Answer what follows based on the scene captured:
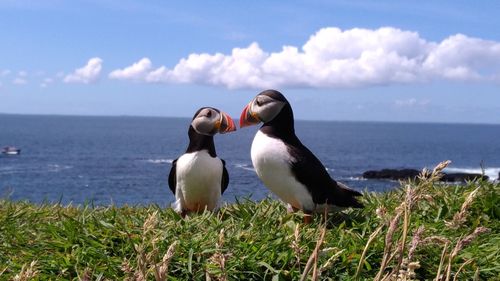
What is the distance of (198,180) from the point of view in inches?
247

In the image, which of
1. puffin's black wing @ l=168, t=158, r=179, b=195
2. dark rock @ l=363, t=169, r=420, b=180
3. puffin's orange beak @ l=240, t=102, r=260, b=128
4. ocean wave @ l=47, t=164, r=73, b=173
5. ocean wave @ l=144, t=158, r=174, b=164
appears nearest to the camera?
puffin's orange beak @ l=240, t=102, r=260, b=128

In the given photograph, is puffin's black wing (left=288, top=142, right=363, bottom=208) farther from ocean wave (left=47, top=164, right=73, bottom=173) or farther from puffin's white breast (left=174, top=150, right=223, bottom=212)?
ocean wave (left=47, top=164, right=73, bottom=173)

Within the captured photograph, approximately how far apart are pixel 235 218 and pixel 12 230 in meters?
2.00

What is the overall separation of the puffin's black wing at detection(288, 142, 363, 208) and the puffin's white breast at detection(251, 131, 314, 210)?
5 centimetres

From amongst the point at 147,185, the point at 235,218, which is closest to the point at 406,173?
the point at 147,185

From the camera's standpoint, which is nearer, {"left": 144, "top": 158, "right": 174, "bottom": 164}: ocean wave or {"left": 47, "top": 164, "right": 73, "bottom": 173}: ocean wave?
{"left": 47, "top": 164, "right": 73, "bottom": 173}: ocean wave

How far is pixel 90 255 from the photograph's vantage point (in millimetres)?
4684

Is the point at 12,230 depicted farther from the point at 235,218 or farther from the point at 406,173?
the point at 406,173

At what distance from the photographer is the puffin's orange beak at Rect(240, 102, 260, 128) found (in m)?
5.86

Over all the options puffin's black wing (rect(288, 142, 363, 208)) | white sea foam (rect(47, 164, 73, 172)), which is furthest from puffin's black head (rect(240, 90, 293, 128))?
white sea foam (rect(47, 164, 73, 172))

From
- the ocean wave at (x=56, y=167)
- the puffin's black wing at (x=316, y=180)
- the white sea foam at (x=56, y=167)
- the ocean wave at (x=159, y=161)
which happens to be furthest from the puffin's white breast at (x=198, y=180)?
the ocean wave at (x=159, y=161)

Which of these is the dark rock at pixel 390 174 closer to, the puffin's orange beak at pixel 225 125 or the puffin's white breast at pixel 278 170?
the puffin's orange beak at pixel 225 125

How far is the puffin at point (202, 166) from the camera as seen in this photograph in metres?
6.27

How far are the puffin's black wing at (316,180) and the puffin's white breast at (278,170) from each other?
48 mm
